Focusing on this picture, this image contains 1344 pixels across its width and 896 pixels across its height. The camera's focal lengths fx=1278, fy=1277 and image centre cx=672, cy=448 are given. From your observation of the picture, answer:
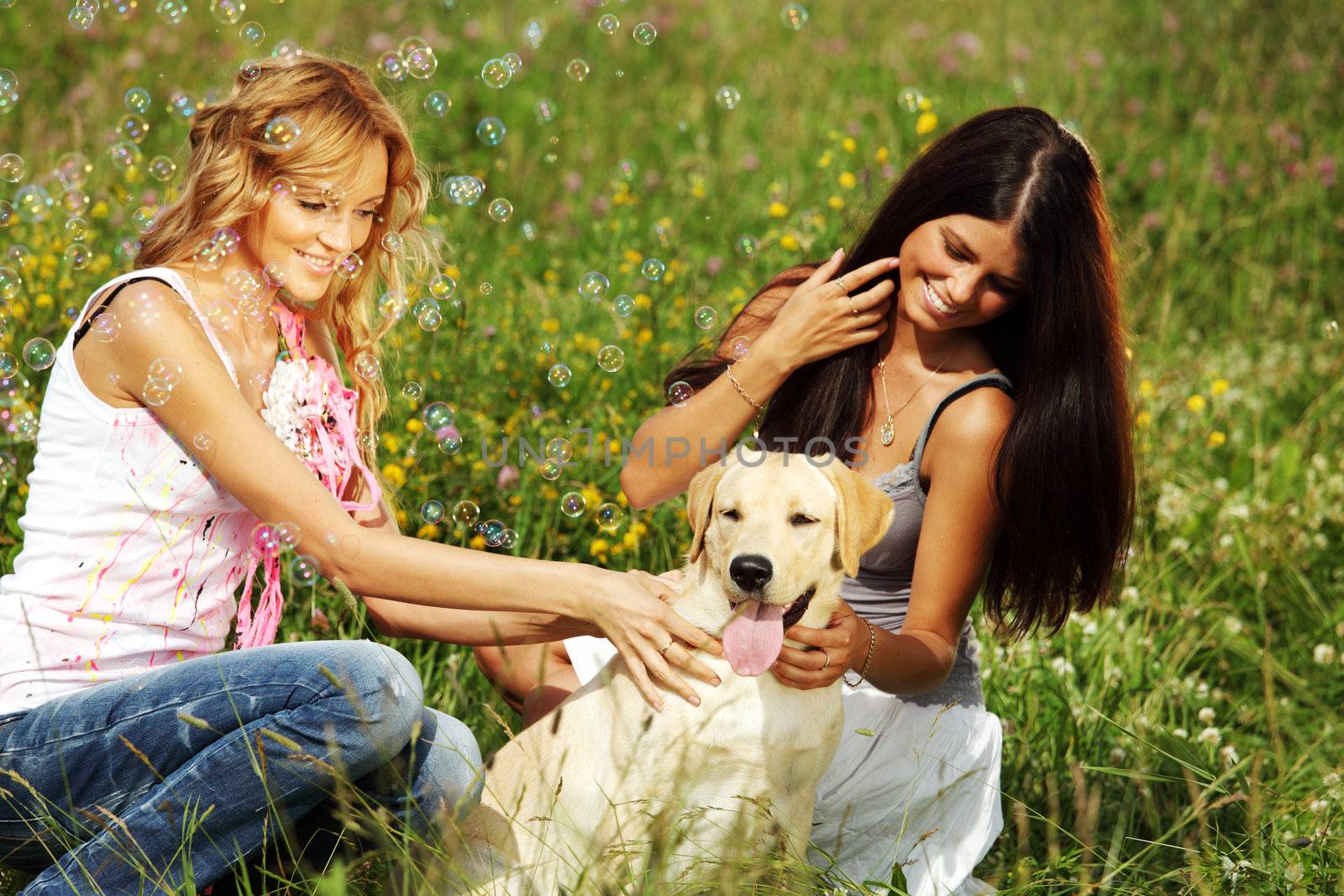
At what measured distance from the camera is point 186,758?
2.66m

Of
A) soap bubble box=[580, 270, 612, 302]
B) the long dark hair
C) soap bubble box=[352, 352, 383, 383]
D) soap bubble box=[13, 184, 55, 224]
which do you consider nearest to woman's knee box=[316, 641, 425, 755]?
soap bubble box=[352, 352, 383, 383]

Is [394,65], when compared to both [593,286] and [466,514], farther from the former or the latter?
[466,514]

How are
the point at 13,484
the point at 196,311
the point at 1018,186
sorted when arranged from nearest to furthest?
the point at 196,311 → the point at 1018,186 → the point at 13,484

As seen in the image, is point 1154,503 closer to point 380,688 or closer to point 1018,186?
point 1018,186

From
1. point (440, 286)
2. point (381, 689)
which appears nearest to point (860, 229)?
point (440, 286)

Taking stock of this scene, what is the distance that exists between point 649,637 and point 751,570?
0.27 metres

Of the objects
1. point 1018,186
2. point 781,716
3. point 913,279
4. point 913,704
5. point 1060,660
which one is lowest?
point 1060,660

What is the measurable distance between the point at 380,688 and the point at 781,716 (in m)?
0.89

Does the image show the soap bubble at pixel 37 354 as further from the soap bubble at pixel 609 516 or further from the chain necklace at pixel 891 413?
the chain necklace at pixel 891 413

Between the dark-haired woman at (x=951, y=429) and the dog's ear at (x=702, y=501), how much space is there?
1.25 feet

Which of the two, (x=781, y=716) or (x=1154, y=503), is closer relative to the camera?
(x=781, y=716)

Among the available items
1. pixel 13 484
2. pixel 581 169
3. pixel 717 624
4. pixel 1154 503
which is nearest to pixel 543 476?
pixel 717 624

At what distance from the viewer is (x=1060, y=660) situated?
4258 millimetres

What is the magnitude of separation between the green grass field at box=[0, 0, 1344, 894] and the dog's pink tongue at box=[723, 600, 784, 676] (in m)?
0.65
